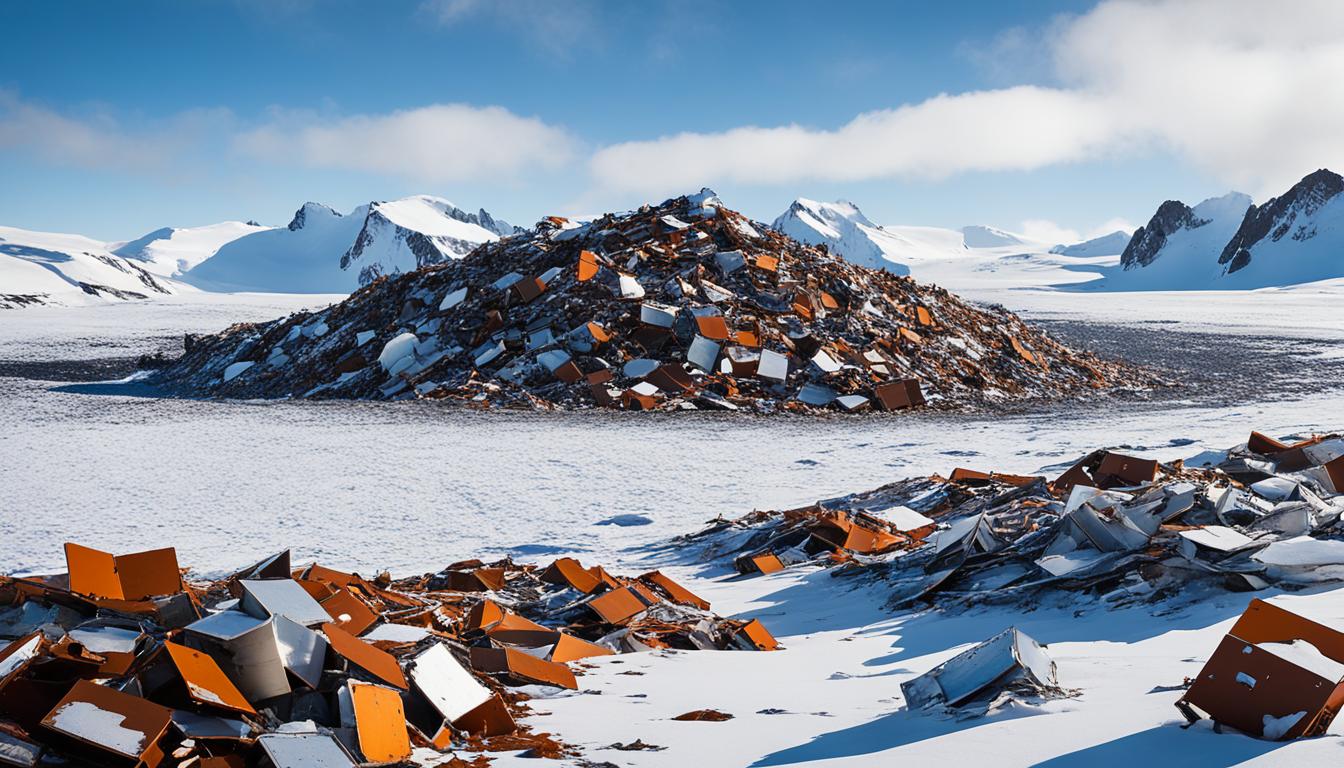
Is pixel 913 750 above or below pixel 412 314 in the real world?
below

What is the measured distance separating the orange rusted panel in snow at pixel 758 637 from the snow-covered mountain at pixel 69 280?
60.3 meters

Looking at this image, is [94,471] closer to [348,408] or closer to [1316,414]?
[348,408]

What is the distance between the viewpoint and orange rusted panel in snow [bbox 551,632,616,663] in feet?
13.9

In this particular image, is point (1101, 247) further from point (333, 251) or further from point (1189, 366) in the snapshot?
point (1189, 366)

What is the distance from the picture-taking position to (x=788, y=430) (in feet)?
40.5

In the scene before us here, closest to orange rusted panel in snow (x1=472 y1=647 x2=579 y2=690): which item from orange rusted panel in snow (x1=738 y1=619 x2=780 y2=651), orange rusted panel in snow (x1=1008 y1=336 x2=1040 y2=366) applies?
orange rusted panel in snow (x1=738 y1=619 x2=780 y2=651)

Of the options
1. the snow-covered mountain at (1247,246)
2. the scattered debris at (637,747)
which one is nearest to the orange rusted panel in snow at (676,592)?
the scattered debris at (637,747)

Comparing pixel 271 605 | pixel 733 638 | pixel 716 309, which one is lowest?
pixel 733 638

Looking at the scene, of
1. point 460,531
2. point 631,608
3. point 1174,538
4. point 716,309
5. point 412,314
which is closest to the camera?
point 1174,538

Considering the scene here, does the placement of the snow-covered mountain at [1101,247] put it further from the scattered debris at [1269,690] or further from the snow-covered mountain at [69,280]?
the scattered debris at [1269,690]

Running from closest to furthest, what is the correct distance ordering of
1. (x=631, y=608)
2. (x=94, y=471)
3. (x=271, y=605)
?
(x=271, y=605) → (x=631, y=608) → (x=94, y=471)

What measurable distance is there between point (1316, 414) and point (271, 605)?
1346cm

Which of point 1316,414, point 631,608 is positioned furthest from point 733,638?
point 1316,414

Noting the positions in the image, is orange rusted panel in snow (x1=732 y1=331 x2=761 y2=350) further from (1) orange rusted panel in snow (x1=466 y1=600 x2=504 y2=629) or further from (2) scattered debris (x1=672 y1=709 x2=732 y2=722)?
(2) scattered debris (x1=672 y1=709 x2=732 y2=722)
